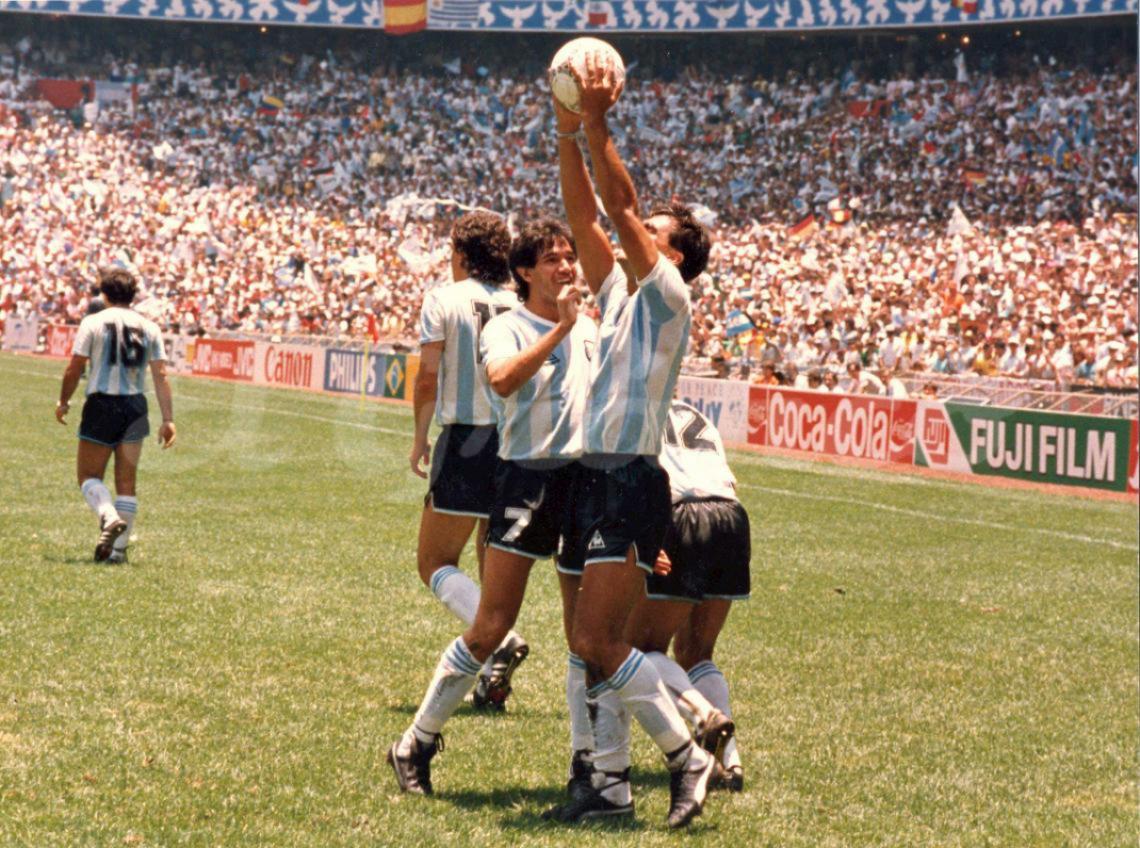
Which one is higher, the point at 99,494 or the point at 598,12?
the point at 598,12

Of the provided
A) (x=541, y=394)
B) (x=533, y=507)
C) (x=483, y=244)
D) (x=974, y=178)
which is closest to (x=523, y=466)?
(x=533, y=507)

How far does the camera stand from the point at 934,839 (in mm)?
5168

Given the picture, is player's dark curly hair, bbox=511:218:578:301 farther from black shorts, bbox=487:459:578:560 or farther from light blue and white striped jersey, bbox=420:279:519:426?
light blue and white striped jersey, bbox=420:279:519:426

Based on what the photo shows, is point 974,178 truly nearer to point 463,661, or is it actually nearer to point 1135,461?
point 1135,461

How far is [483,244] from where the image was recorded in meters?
6.65

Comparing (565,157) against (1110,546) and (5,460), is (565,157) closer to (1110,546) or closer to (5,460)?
(1110,546)

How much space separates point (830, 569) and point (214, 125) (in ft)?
137

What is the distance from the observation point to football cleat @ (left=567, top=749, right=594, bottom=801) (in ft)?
16.9

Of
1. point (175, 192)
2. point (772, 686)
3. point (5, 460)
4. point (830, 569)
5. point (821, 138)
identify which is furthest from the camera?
point (175, 192)

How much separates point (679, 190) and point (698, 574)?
36.9 metres

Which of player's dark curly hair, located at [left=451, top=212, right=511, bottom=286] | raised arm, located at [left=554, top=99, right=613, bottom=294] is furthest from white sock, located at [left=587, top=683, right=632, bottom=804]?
player's dark curly hair, located at [left=451, top=212, right=511, bottom=286]

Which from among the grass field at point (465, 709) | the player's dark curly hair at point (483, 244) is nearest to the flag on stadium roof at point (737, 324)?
the grass field at point (465, 709)

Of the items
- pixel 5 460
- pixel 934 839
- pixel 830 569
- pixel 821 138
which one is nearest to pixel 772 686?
pixel 934 839

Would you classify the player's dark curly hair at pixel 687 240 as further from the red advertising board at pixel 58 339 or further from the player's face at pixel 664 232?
the red advertising board at pixel 58 339
